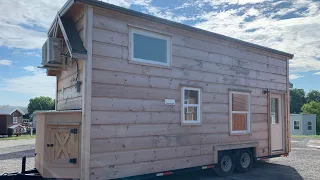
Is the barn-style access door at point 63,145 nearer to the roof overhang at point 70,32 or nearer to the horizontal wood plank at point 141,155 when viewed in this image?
the horizontal wood plank at point 141,155

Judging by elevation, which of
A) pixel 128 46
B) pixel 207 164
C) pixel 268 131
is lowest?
pixel 207 164

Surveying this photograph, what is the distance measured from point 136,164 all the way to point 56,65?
10.1 ft

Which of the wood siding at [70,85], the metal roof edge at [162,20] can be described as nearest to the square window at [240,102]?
the metal roof edge at [162,20]

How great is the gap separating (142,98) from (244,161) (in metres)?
4.51

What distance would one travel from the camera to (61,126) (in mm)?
6211

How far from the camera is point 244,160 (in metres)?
9.41

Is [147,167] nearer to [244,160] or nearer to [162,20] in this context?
[162,20]

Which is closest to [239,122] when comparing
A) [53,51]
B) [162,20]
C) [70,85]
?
[162,20]

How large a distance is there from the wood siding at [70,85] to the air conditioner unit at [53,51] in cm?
37

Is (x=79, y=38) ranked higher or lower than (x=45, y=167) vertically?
higher

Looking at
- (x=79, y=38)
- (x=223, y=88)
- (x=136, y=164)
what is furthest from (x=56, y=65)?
(x=223, y=88)

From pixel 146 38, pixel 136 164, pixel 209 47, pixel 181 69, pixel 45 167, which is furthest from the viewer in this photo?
pixel 209 47

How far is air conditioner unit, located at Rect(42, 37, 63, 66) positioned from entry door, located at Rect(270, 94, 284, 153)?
7.49 meters

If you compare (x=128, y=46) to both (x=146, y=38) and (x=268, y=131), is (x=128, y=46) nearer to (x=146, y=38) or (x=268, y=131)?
(x=146, y=38)
